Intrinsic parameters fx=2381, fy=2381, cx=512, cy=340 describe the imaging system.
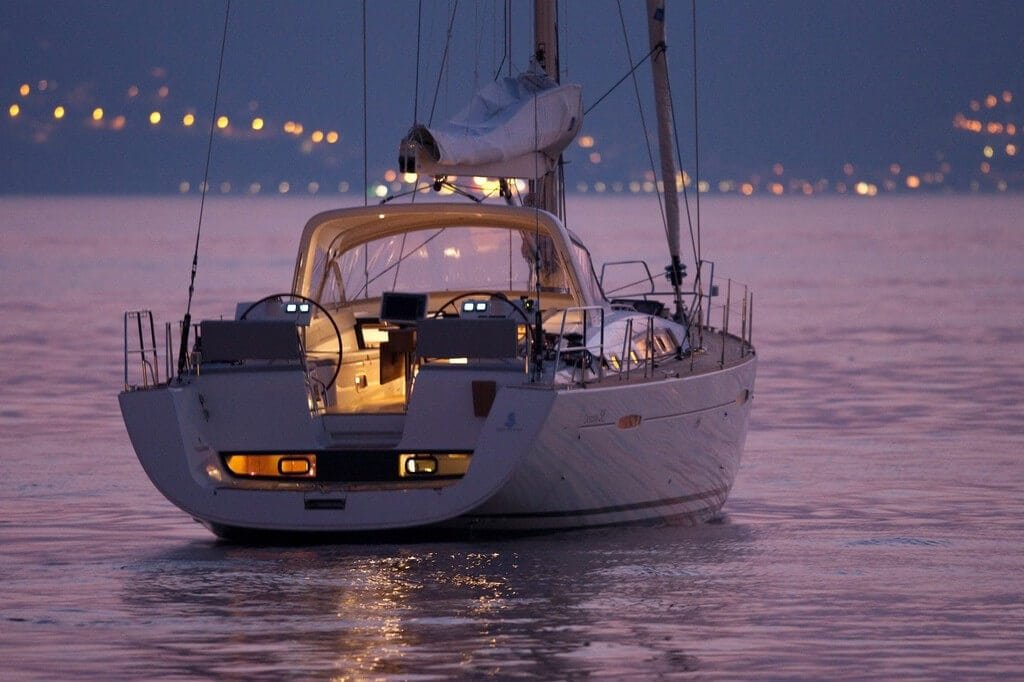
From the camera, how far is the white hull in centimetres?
1397

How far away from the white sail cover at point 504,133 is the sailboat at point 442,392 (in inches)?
0.9

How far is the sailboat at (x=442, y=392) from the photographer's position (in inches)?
555

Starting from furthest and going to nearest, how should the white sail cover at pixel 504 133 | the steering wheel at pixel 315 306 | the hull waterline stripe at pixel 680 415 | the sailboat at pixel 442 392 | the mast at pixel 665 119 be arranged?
the mast at pixel 665 119
the white sail cover at pixel 504 133
the steering wheel at pixel 315 306
the hull waterline stripe at pixel 680 415
the sailboat at pixel 442 392

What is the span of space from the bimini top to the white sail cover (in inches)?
13.9

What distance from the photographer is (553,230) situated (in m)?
16.2

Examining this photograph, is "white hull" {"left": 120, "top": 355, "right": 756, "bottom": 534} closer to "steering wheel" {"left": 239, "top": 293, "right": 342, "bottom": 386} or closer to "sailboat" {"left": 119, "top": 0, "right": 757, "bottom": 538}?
"sailboat" {"left": 119, "top": 0, "right": 757, "bottom": 538}

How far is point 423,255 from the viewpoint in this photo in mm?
17453

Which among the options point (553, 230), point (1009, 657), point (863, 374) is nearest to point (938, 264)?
point (863, 374)

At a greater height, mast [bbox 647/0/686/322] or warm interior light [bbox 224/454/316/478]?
mast [bbox 647/0/686/322]

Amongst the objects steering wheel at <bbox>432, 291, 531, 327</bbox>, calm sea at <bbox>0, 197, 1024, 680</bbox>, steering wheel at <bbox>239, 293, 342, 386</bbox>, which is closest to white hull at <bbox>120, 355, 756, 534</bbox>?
calm sea at <bbox>0, 197, 1024, 680</bbox>

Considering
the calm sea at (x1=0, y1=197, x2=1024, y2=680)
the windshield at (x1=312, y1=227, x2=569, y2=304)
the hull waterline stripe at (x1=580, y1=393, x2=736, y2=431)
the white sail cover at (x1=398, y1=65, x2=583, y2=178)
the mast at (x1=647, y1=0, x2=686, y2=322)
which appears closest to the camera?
the calm sea at (x1=0, y1=197, x2=1024, y2=680)

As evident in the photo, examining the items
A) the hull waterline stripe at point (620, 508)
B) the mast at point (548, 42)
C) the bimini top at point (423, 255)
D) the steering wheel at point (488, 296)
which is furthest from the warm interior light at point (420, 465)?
the mast at point (548, 42)

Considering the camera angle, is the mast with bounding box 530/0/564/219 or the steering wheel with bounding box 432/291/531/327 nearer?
the steering wheel with bounding box 432/291/531/327

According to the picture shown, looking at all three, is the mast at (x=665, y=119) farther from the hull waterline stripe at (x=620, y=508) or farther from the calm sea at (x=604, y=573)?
the hull waterline stripe at (x=620, y=508)
